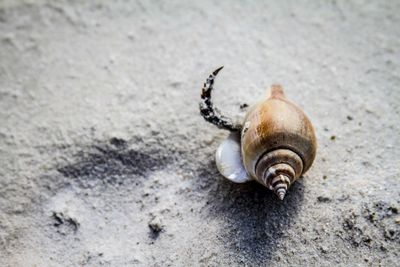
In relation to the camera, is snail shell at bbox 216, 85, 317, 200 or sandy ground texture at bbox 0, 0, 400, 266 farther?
sandy ground texture at bbox 0, 0, 400, 266

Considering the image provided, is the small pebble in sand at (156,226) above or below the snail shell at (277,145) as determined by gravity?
below

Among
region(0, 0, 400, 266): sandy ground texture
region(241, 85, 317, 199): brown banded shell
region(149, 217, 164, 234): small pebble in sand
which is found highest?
region(241, 85, 317, 199): brown banded shell

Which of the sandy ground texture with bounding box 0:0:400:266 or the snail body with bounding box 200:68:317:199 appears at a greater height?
→ the snail body with bounding box 200:68:317:199

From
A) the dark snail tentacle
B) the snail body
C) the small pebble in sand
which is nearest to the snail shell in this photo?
the snail body

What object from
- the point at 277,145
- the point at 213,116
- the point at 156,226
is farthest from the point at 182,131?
the point at 277,145

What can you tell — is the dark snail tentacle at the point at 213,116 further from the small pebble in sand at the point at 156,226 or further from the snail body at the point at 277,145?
the small pebble in sand at the point at 156,226

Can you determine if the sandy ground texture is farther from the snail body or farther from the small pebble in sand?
the snail body

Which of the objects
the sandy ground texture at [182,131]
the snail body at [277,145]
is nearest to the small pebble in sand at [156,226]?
the sandy ground texture at [182,131]

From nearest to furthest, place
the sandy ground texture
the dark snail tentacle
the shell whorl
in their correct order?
the shell whorl
the sandy ground texture
the dark snail tentacle

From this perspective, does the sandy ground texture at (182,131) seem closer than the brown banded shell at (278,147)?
No

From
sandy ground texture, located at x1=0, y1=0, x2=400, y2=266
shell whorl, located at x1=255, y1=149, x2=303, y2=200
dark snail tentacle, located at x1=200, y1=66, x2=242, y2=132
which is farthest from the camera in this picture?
dark snail tentacle, located at x1=200, y1=66, x2=242, y2=132
